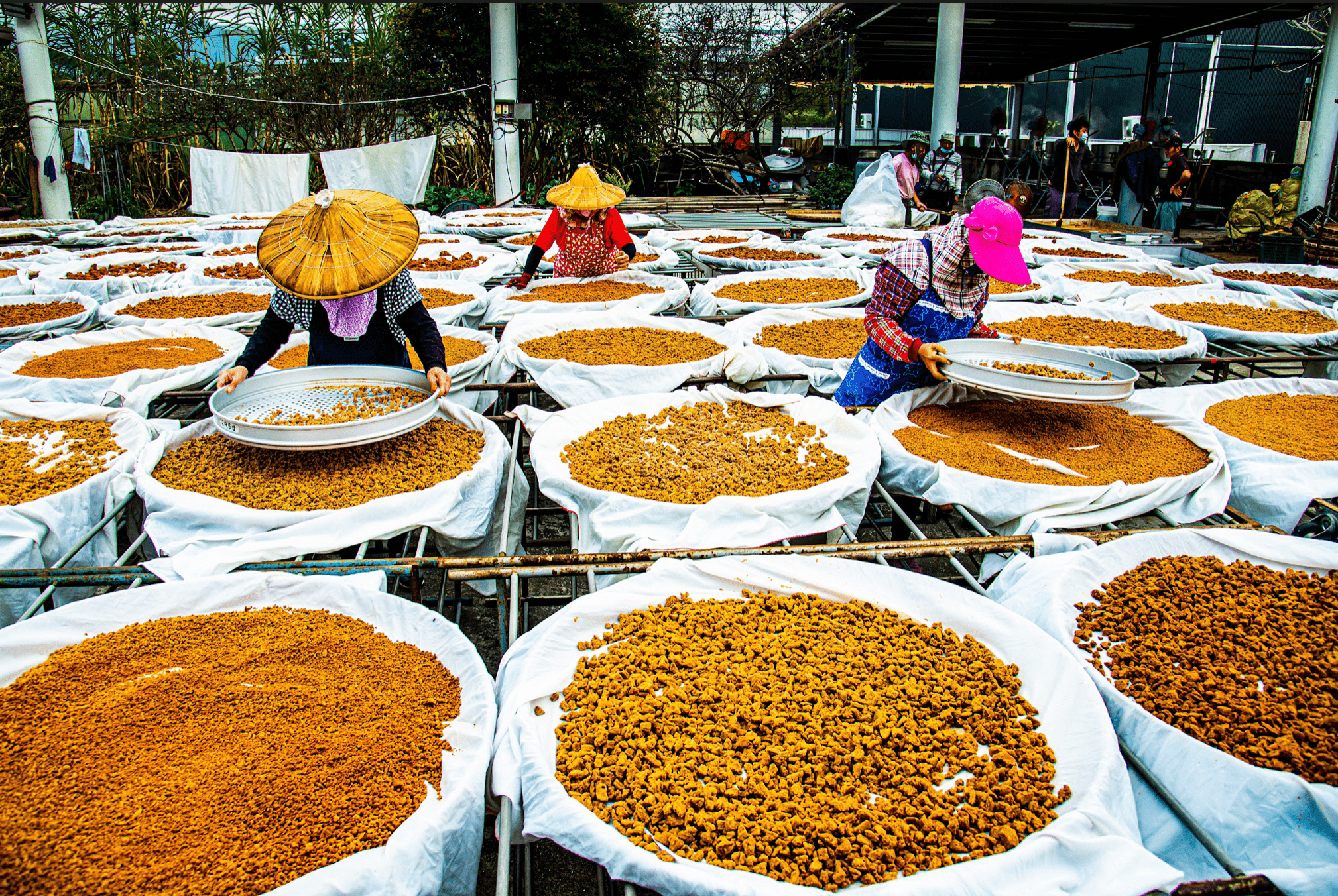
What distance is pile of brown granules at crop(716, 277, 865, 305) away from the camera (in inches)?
159

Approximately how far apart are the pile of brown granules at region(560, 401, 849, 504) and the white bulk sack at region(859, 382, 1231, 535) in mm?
181

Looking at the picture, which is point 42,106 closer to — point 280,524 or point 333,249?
point 333,249

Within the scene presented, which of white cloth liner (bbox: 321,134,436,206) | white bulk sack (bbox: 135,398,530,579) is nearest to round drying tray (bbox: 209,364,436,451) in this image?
white bulk sack (bbox: 135,398,530,579)

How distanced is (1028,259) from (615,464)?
169 inches

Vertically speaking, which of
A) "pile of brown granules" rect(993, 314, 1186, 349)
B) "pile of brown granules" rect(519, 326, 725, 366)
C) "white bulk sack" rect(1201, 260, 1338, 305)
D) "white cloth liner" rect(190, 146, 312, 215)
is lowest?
"pile of brown granules" rect(519, 326, 725, 366)

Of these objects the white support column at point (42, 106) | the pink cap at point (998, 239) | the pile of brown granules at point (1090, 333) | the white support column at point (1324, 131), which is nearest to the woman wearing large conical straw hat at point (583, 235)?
the pile of brown granules at point (1090, 333)

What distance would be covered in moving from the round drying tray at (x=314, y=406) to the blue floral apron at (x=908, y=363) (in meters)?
1.42

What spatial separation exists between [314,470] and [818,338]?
2.10 meters

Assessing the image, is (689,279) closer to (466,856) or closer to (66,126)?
(466,856)

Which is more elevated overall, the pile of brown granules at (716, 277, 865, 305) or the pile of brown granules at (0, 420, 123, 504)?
the pile of brown granules at (716, 277, 865, 305)

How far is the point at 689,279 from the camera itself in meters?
5.18

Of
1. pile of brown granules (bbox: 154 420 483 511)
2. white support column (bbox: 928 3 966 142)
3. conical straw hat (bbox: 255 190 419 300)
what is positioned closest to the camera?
pile of brown granules (bbox: 154 420 483 511)

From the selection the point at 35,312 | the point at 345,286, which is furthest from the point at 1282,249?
the point at 35,312

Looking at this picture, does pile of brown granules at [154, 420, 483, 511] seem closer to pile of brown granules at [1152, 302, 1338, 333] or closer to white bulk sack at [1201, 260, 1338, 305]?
pile of brown granules at [1152, 302, 1338, 333]
